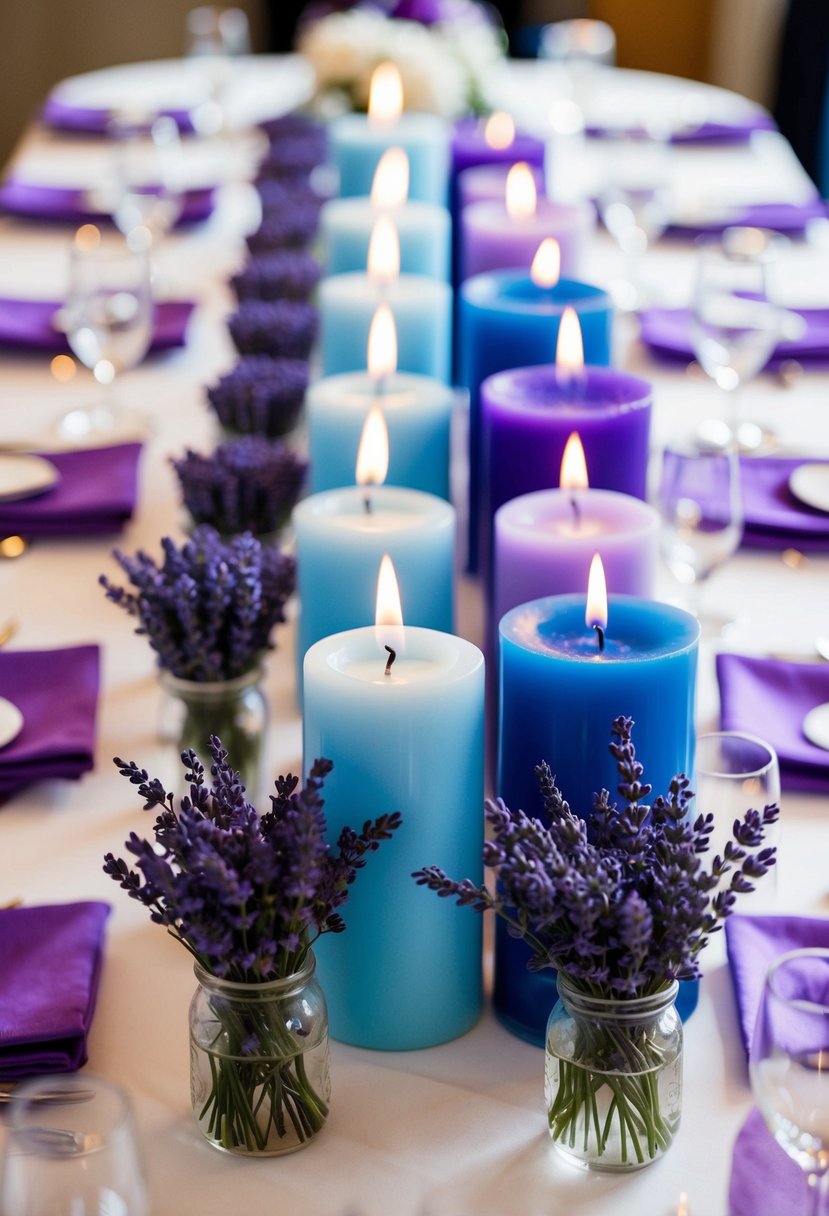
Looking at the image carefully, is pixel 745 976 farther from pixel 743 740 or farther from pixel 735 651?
pixel 735 651

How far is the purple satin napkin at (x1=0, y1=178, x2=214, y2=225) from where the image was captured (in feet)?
8.24

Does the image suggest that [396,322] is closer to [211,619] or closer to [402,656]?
[211,619]

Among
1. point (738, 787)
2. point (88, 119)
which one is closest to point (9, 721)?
point (738, 787)

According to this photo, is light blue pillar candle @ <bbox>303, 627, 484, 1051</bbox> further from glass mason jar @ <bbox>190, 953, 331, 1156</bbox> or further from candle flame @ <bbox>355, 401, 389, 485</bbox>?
candle flame @ <bbox>355, 401, 389, 485</bbox>

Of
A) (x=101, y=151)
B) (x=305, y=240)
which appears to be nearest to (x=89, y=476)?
(x=305, y=240)

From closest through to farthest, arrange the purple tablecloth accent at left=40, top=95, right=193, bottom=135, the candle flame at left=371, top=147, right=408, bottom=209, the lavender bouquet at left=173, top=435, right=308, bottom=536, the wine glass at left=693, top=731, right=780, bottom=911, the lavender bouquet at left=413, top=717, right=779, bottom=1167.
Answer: the lavender bouquet at left=413, top=717, right=779, bottom=1167 < the wine glass at left=693, top=731, right=780, bottom=911 < the lavender bouquet at left=173, top=435, right=308, bottom=536 < the candle flame at left=371, top=147, right=408, bottom=209 < the purple tablecloth accent at left=40, top=95, right=193, bottom=135

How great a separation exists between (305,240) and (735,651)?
3.51ft

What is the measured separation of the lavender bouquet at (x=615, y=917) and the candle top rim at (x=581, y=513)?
236mm

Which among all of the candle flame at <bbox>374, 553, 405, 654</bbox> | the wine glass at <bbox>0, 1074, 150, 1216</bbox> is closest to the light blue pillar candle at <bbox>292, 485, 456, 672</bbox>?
the candle flame at <bbox>374, 553, 405, 654</bbox>

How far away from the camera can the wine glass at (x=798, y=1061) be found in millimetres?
625

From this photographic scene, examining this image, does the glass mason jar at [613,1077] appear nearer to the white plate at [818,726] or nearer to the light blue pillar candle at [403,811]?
the light blue pillar candle at [403,811]

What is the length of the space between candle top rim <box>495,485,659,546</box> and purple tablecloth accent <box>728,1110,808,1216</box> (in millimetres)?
364

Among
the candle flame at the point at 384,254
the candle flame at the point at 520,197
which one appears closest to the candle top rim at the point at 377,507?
the candle flame at the point at 384,254

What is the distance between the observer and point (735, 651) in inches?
50.6
